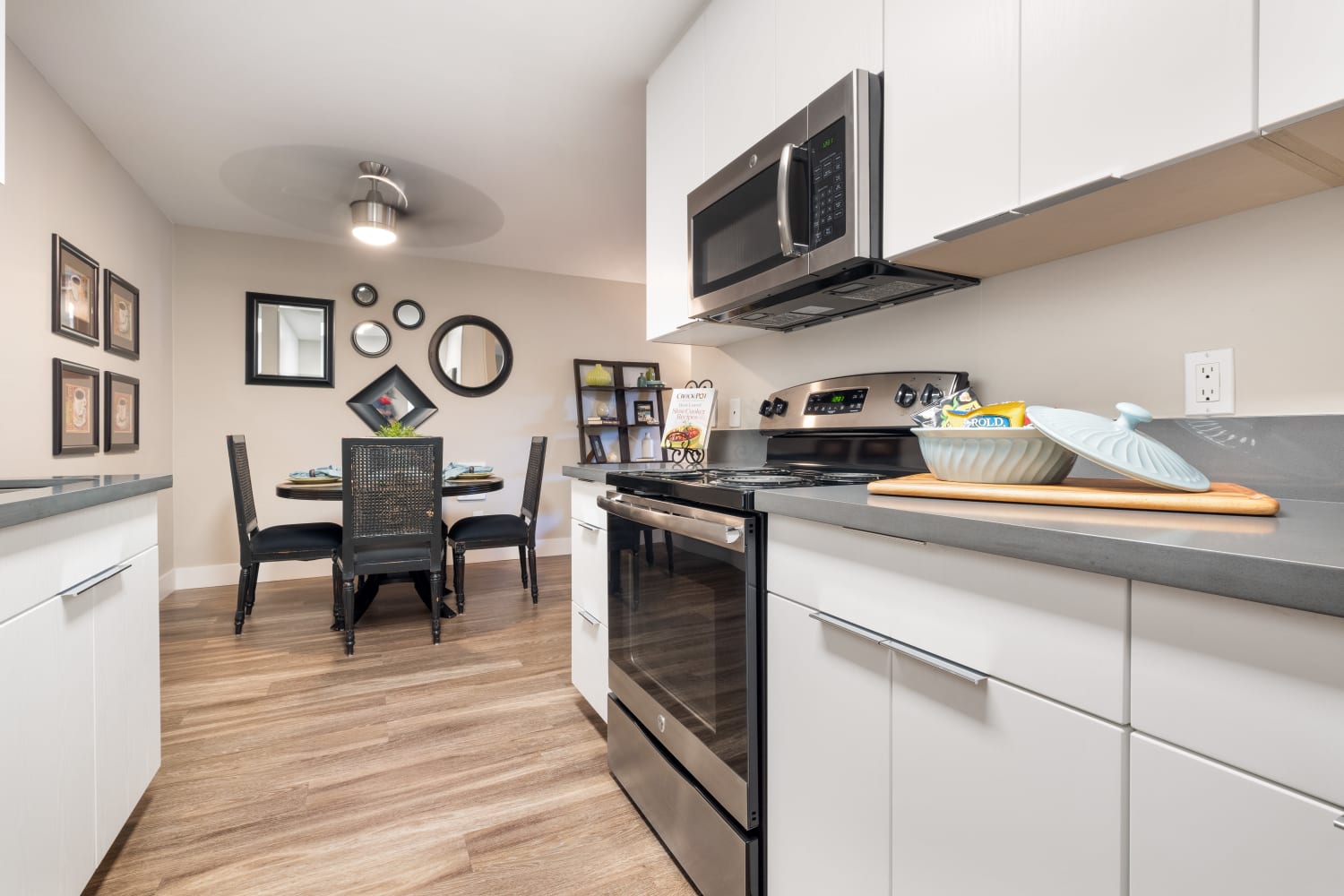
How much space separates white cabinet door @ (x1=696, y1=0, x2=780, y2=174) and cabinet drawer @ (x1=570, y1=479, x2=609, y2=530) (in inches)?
42.9

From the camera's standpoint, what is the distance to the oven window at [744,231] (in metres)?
1.50

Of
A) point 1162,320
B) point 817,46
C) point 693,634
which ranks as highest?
point 817,46

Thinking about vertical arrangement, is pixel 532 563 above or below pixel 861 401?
below

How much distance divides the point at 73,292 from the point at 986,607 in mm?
3659

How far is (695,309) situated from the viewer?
2008 millimetres

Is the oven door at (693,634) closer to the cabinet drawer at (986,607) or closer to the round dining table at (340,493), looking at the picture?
the cabinet drawer at (986,607)

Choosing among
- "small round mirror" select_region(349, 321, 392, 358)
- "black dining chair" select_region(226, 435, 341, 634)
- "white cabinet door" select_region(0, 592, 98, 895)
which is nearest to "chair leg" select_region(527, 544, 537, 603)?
"black dining chair" select_region(226, 435, 341, 634)

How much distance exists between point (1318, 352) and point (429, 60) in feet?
8.94

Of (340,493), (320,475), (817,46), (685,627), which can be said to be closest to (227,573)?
(320,475)

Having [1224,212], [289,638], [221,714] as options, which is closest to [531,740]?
[221,714]

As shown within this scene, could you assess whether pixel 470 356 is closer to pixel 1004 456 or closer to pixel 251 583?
pixel 251 583

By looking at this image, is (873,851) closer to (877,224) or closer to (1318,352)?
(1318,352)

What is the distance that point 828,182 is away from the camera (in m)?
1.43

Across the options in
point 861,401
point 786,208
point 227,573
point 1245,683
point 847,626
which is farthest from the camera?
point 227,573
